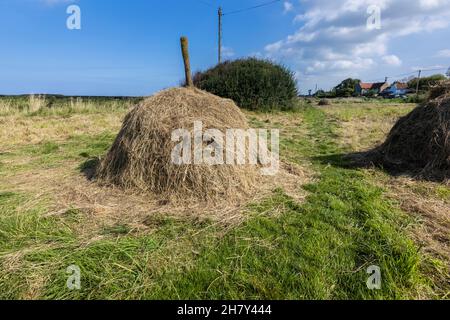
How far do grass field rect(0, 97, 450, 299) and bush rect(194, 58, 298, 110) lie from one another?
464 inches

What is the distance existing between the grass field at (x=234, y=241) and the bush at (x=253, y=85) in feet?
38.7

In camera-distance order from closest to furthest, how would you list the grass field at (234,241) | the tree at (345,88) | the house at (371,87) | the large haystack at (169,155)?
the grass field at (234,241) < the large haystack at (169,155) < the tree at (345,88) < the house at (371,87)

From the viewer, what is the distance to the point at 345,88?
193 feet

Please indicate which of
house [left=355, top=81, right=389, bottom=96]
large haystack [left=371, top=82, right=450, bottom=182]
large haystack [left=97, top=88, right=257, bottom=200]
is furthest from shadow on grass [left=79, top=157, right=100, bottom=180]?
house [left=355, top=81, right=389, bottom=96]

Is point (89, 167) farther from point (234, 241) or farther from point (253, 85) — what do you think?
point (253, 85)

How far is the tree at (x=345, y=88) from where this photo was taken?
2235 inches

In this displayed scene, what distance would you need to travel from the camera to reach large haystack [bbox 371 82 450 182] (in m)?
4.65

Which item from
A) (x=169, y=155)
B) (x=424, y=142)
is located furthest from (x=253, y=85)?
(x=169, y=155)

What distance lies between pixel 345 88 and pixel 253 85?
50.1 metres

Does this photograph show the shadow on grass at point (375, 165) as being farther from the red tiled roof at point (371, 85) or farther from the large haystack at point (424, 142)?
the red tiled roof at point (371, 85)

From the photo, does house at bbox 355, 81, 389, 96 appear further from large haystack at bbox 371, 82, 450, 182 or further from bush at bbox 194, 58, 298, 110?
large haystack at bbox 371, 82, 450, 182

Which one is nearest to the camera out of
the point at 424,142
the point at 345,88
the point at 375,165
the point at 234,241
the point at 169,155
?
the point at 234,241

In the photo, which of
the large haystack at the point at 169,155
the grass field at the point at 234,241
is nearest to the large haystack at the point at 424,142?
the grass field at the point at 234,241

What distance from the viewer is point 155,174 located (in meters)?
4.10
